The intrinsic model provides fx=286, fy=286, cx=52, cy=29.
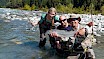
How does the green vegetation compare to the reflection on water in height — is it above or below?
below

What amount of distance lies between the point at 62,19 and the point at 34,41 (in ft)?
14.0

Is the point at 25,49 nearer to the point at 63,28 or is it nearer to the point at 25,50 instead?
the point at 25,50

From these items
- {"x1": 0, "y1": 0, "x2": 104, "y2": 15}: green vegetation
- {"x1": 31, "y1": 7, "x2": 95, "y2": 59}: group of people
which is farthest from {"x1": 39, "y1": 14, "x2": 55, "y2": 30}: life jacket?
{"x1": 0, "y1": 0, "x2": 104, "y2": 15}: green vegetation

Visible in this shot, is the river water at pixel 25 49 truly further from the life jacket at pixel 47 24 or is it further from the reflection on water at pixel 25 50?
the life jacket at pixel 47 24

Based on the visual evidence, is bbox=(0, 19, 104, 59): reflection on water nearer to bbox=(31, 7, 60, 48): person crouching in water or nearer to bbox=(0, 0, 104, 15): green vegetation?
bbox=(31, 7, 60, 48): person crouching in water

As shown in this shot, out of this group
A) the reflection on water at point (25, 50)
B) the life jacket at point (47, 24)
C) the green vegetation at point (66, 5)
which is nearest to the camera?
the reflection on water at point (25, 50)

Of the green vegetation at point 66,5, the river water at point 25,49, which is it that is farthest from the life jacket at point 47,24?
the green vegetation at point 66,5

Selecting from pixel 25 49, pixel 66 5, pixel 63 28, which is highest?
pixel 63 28

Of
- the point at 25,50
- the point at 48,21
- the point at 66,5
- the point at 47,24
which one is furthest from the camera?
the point at 66,5

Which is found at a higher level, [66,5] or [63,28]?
[63,28]

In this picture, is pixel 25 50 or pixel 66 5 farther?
pixel 66 5

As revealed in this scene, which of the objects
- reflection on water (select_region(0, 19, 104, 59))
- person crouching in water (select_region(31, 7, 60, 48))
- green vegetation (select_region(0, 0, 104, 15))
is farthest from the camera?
green vegetation (select_region(0, 0, 104, 15))

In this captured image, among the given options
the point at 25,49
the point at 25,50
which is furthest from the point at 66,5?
the point at 25,50

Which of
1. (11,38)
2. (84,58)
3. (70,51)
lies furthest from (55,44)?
(11,38)
